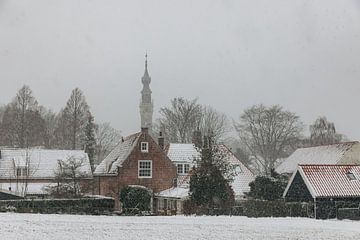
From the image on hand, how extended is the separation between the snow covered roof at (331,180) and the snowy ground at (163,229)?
30.1 ft

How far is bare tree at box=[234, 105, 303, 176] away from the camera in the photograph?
74.0 metres

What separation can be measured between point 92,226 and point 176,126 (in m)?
47.5

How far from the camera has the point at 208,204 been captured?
3491 centimetres

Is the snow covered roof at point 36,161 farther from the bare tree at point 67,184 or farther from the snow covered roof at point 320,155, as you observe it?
Answer: the snow covered roof at point 320,155

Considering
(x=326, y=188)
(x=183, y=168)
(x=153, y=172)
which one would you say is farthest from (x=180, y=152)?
(x=326, y=188)

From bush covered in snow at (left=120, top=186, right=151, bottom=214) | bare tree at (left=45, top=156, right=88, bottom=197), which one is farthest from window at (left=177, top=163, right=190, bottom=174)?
bush covered in snow at (left=120, top=186, right=151, bottom=214)

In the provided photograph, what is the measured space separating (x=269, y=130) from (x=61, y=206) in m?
43.8

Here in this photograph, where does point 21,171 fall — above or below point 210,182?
above

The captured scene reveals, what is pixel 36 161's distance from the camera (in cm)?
5450

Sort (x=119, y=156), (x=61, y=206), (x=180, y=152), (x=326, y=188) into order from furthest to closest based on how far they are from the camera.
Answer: (x=180, y=152), (x=119, y=156), (x=326, y=188), (x=61, y=206)

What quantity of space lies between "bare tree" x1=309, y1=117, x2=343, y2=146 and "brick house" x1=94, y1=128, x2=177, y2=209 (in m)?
40.7

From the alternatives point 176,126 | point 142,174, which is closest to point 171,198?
point 142,174

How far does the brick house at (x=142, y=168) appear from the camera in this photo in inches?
1865

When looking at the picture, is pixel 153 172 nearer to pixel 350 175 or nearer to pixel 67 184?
pixel 67 184
